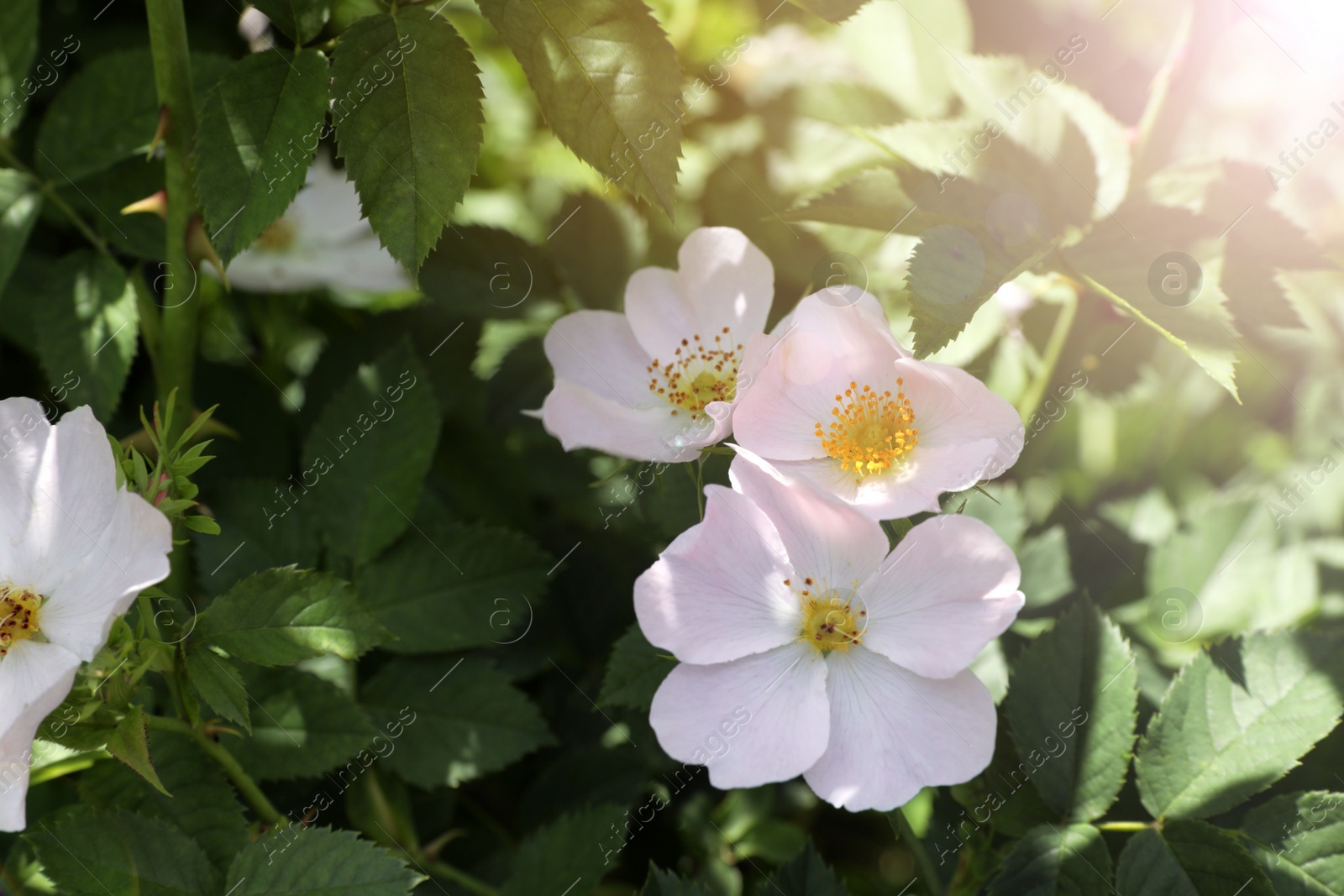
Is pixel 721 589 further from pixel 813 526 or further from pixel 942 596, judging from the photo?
pixel 942 596

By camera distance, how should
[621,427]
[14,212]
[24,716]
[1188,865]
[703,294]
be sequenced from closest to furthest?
[24,716]
[1188,865]
[621,427]
[703,294]
[14,212]

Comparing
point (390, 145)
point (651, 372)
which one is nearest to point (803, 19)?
point (651, 372)

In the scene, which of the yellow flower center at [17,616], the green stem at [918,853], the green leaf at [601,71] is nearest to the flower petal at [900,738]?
the green stem at [918,853]

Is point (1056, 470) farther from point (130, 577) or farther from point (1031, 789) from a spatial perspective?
point (130, 577)

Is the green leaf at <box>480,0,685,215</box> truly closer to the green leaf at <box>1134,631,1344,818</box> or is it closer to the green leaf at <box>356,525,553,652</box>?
the green leaf at <box>356,525,553,652</box>

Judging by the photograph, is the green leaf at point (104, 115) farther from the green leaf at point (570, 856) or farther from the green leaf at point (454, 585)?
the green leaf at point (570, 856)

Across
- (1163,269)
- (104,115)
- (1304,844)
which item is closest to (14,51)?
(104,115)

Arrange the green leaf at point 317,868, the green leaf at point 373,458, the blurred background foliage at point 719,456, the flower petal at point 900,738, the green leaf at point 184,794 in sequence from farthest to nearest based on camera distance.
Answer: the green leaf at point 373,458 < the blurred background foliage at point 719,456 < the green leaf at point 184,794 < the green leaf at point 317,868 < the flower petal at point 900,738
